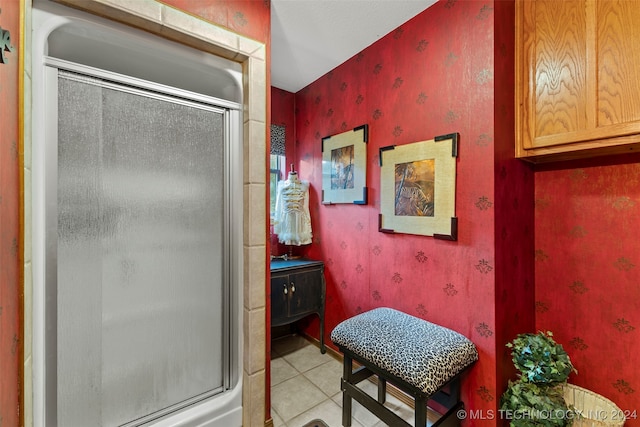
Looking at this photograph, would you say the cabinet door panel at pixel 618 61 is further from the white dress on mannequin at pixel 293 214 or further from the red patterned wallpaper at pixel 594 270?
the white dress on mannequin at pixel 293 214

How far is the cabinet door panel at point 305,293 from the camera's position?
2398mm

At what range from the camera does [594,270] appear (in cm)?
155

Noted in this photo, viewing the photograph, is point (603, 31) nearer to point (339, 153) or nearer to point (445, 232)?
point (445, 232)

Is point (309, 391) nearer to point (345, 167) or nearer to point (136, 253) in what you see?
point (136, 253)

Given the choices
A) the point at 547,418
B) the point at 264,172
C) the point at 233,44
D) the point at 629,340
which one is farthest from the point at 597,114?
the point at 233,44

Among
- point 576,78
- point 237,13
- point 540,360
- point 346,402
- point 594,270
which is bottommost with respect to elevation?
point 346,402

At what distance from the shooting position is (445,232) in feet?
5.41

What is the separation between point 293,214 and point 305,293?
2.50 feet

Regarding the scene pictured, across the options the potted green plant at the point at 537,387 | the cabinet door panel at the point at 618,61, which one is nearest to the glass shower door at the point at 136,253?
the potted green plant at the point at 537,387

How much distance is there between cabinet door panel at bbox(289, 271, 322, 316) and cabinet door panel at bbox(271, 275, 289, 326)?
52 mm

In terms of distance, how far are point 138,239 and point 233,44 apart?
108 centimetres

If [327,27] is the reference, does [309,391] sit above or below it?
below

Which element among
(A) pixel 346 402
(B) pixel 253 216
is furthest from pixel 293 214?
(A) pixel 346 402

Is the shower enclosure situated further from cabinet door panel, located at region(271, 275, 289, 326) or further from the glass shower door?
cabinet door panel, located at region(271, 275, 289, 326)
